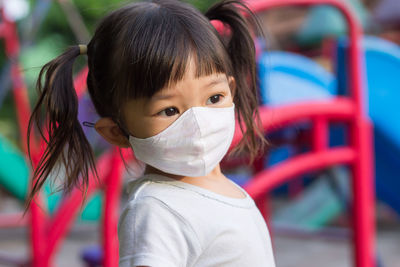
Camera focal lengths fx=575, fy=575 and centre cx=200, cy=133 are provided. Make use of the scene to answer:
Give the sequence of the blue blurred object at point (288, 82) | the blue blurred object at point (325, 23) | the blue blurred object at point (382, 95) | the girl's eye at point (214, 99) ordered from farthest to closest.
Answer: the blue blurred object at point (325, 23) < the blue blurred object at point (382, 95) < the blue blurred object at point (288, 82) < the girl's eye at point (214, 99)

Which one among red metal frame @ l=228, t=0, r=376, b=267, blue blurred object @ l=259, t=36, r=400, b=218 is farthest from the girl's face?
blue blurred object @ l=259, t=36, r=400, b=218

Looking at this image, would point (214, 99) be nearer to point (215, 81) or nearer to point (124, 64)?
point (215, 81)

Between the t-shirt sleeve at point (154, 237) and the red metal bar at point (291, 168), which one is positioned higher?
the t-shirt sleeve at point (154, 237)

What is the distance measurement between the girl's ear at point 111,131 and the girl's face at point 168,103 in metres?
0.06

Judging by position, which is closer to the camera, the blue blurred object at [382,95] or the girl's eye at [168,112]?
the girl's eye at [168,112]

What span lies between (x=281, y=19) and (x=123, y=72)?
8.19 meters

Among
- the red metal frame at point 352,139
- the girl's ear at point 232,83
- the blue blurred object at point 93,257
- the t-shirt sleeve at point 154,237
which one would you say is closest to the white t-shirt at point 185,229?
the t-shirt sleeve at point 154,237

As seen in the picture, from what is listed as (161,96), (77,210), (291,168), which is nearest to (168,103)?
(161,96)

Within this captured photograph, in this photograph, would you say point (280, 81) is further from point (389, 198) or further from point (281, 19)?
point (281, 19)

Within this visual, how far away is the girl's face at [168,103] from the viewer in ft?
2.88

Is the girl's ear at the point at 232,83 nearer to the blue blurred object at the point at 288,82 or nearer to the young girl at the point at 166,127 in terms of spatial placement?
the young girl at the point at 166,127

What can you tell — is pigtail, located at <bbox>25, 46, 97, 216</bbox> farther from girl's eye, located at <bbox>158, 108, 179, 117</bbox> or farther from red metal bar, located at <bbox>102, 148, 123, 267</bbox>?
red metal bar, located at <bbox>102, 148, 123, 267</bbox>

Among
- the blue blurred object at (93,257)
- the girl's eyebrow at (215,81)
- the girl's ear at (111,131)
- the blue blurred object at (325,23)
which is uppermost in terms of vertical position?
the girl's eyebrow at (215,81)

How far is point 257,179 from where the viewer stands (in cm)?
154
